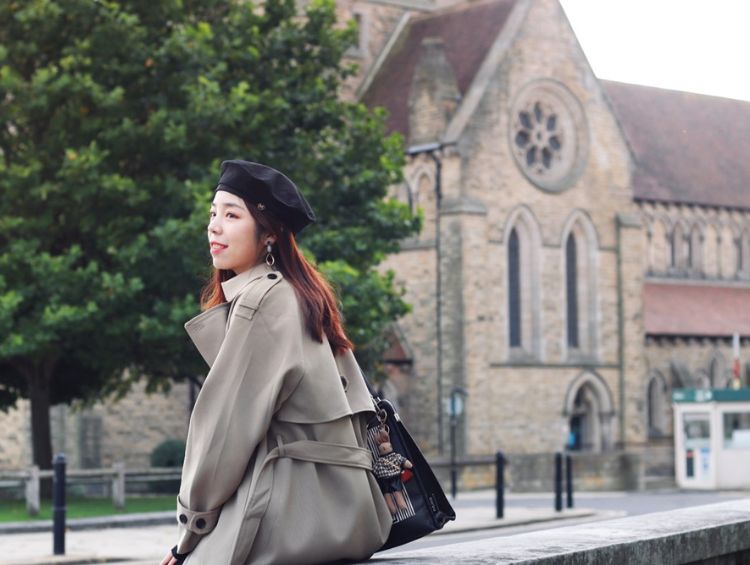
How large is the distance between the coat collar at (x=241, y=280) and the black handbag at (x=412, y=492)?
1.68 feet

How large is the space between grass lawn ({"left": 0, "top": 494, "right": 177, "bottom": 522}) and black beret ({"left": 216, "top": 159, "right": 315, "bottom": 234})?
1929 cm

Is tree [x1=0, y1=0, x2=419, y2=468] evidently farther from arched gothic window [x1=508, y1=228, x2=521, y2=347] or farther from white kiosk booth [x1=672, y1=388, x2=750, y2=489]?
arched gothic window [x1=508, y1=228, x2=521, y2=347]

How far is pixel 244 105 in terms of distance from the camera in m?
25.6

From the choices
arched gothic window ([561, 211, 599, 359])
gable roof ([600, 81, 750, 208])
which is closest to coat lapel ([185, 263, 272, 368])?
arched gothic window ([561, 211, 599, 359])

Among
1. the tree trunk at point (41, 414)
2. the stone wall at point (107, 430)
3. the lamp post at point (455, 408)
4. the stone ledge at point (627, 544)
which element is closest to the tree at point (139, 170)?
the tree trunk at point (41, 414)

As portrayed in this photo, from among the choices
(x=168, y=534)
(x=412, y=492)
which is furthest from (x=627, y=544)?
Answer: (x=168, y=534)

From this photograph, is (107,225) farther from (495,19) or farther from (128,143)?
(495,19)

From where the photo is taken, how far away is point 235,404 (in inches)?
167

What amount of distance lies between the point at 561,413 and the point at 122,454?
12.6 metres

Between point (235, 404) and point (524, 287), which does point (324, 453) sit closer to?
point (235, 404)

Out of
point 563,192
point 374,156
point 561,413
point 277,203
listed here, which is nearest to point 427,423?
point 561,413

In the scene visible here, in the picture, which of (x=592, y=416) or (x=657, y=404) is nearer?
(x=592, y=416)

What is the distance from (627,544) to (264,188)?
6.75 ft

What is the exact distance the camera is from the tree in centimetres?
2498
